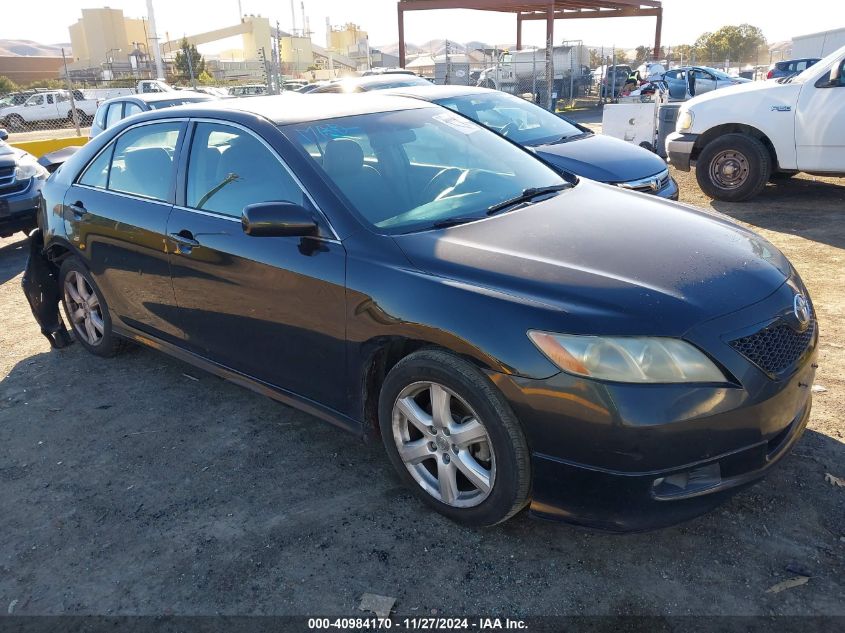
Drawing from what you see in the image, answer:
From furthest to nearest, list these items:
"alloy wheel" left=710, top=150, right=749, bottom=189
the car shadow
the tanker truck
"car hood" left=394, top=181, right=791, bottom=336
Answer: the tanker truck < "alloy wheel" left=710, top=150, right=749, bottom=189 < the car shadow < "car hood" left=394, top=181, right=791, bottom=336

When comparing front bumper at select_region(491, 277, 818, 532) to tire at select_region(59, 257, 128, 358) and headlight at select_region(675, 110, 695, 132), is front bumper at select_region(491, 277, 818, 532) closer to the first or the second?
tire at select_region(59, 257, 128, 358)

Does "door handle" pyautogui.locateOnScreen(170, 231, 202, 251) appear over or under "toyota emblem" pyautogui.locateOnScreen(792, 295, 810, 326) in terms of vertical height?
over

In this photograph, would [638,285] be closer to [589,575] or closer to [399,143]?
[589,575]

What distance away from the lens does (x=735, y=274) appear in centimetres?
266

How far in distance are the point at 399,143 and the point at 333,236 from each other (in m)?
0.86

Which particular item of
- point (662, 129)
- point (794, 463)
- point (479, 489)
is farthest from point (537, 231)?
point (662, 129)

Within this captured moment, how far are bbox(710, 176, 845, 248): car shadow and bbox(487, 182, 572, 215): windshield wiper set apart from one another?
419cm

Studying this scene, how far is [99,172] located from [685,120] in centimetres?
709

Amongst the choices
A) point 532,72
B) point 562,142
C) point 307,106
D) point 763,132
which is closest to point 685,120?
point 763,132

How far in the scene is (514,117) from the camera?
773 centimetres

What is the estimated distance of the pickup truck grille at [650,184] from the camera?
6.39m

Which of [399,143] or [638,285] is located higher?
[399,143]

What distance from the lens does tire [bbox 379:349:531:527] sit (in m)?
2.48

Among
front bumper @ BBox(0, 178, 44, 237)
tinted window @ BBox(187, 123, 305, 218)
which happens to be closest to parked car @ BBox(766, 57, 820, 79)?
front bumper @ BBox(0, 178, 44, 237)
